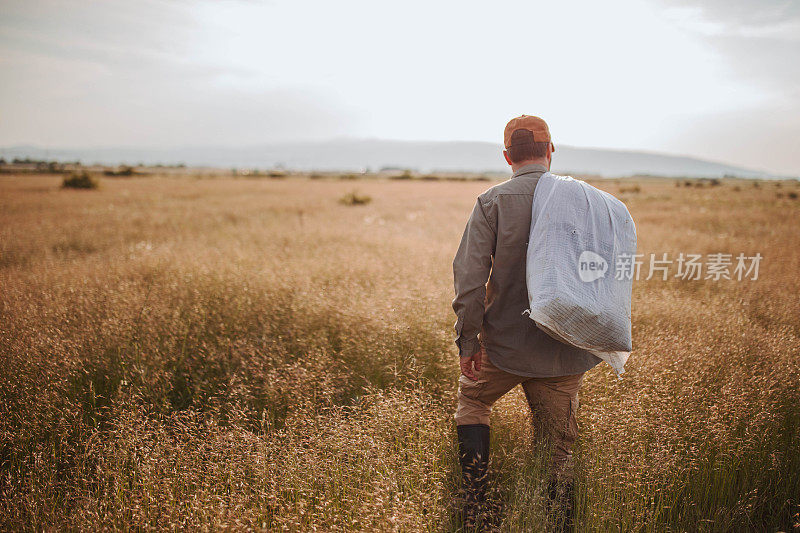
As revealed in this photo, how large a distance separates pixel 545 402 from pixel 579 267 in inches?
37.6

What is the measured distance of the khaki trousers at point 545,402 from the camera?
2709 millimetres

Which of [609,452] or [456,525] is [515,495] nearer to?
[456,525]

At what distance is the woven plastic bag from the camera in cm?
229

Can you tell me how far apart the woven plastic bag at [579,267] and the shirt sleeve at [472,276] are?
26 cm

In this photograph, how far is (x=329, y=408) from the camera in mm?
3229

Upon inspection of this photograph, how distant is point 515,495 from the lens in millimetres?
2514

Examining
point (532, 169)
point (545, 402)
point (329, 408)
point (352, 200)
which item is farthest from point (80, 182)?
point (545, 402)

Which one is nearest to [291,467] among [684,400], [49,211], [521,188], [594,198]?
[521,188]

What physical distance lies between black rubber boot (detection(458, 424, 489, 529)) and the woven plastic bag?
0.81 m

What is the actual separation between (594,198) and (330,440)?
7.34 ft

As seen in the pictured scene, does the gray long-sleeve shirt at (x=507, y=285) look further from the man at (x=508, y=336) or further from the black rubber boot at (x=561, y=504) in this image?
the black rubber boot at (x=561, y=504)

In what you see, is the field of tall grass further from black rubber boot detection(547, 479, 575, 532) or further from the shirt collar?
the shirt collar

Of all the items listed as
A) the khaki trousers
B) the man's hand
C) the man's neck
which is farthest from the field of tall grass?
the man's neck

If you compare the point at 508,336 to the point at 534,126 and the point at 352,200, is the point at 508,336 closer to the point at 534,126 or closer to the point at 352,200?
the point at 534,126
